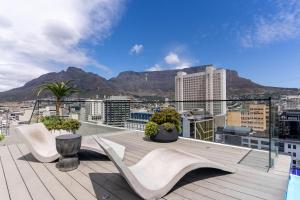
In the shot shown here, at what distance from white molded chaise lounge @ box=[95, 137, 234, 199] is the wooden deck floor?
0.55 feet

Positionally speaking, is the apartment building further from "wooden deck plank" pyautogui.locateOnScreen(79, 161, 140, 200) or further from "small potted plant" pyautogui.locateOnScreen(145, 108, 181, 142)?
"wooden deck plank" pyautogui.locateOnScreen(79, 161, 140, 200)

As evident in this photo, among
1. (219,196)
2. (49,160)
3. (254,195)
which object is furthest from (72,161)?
(254,195)

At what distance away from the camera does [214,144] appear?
183 inches

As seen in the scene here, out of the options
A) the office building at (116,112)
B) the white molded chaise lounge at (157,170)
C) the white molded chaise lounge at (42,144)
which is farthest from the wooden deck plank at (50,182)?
the office building at (116,112)

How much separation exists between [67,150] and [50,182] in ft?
1.75

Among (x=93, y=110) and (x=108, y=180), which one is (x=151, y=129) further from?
(x=93, y=110)

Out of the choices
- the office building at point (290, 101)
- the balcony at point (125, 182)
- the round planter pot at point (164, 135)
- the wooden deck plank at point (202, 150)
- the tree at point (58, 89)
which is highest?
the tree at point (58, 89)

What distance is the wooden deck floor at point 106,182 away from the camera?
2.12m

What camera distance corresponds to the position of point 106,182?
8.12 ft

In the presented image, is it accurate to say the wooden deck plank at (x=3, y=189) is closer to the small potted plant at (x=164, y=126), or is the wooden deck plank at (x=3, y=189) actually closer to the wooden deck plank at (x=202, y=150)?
the wooden deck plank at (x=202, y=150)

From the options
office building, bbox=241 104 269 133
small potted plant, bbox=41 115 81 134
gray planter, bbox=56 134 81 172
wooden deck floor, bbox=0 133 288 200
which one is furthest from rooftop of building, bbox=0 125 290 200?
small potted plant, bbox=41 115 81 134

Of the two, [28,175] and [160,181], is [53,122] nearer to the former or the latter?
[28,175]

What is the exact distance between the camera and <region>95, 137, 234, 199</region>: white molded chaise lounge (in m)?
1.89

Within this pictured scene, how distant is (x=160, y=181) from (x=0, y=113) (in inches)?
306
